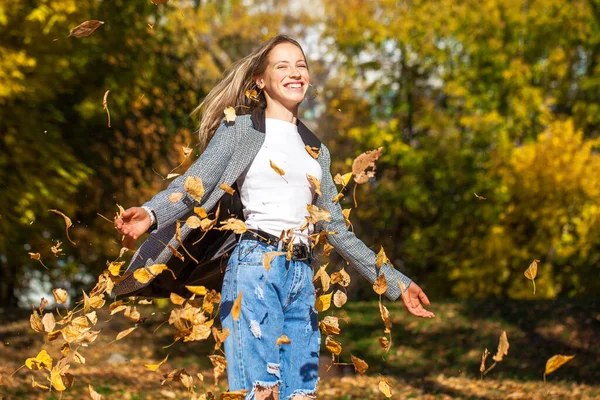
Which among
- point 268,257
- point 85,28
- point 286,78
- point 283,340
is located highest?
point 85,28

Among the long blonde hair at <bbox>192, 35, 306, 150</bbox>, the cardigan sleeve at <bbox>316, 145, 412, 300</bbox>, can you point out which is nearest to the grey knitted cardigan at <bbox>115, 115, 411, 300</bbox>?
the cardigan sleeve at <bbox>316, 145, 412, 300</bbox>

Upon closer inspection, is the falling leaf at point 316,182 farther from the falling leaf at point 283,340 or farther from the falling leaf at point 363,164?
the falling leaf at point 283,340

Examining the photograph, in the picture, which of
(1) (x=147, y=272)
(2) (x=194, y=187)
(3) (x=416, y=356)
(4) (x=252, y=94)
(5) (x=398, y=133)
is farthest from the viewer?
(5) (x=398, y=133)

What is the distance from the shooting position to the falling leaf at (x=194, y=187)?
137 inches

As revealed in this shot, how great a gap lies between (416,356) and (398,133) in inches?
288

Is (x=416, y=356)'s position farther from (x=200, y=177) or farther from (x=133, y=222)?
(x=133, y=222)

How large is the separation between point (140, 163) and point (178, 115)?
3.32ft

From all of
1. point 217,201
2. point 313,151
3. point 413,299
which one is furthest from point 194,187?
point 413,299

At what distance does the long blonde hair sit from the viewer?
13.1 feet

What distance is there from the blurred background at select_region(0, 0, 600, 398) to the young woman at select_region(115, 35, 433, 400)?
703 cm

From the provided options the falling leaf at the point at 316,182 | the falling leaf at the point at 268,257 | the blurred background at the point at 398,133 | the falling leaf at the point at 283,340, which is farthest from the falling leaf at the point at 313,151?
the blurred background at the point at 398,133

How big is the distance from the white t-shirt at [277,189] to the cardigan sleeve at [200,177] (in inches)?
4.9

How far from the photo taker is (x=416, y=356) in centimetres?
1108

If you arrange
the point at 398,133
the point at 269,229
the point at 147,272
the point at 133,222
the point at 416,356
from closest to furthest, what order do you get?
1. the point at 133,222
2. the point at 269,229
3. the point at 147,272
4. the point at 416,356
5. the point at 398,133
